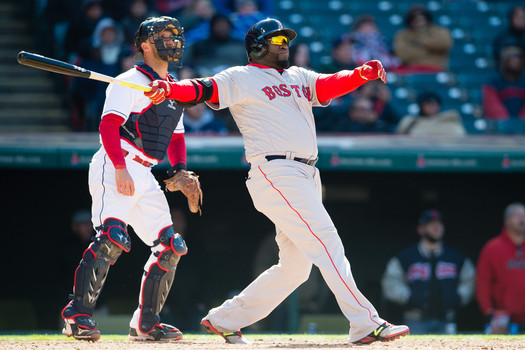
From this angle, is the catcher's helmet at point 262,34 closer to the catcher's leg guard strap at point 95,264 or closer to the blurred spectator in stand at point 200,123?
the catcher's leg guard strap at point 95,264

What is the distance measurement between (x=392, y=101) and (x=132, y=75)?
4.83 m

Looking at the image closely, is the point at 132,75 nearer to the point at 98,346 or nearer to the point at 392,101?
the point at 98,346

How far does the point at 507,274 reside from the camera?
752 cm

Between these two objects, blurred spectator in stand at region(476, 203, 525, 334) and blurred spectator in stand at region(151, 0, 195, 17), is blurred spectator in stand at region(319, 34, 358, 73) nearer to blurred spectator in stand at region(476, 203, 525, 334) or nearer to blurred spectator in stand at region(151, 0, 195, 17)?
blurred spectator in stand at region(151, 0, 195, 17)

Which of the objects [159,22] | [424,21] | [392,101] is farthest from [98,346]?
[424,21]

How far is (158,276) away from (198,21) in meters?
4.90

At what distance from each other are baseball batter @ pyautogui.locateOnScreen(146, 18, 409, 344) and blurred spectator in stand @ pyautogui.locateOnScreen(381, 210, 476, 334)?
316 cm

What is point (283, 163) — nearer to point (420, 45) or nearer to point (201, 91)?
point (201, 91)

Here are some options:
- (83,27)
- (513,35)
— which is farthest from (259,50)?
(513,35)

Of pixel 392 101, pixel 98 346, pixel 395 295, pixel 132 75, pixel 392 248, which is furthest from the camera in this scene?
pixel 392 101

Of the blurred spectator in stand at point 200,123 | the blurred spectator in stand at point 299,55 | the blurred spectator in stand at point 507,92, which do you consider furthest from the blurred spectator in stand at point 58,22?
the blurred spectator in stand at point 507,92

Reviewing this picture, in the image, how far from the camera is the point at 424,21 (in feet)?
30.7

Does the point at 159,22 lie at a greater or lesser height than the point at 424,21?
lesser

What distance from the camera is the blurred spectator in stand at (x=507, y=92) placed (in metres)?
8.77
